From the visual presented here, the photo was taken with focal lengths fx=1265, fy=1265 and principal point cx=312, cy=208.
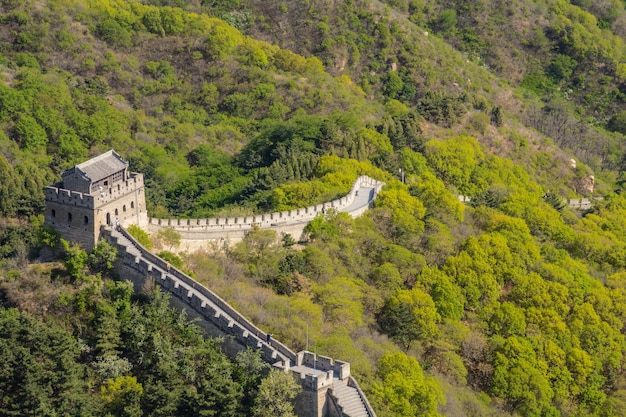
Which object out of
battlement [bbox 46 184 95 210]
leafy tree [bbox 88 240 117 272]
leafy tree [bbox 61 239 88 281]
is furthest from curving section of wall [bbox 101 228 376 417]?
battlement [bbox 46 184 95 210]

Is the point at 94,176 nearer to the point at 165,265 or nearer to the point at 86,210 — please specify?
the point at 86,210

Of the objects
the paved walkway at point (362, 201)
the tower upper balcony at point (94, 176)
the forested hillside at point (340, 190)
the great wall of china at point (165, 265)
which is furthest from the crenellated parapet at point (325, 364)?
the paved walkway at point (362, 201)

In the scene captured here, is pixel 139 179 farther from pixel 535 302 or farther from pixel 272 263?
pixel 535 302

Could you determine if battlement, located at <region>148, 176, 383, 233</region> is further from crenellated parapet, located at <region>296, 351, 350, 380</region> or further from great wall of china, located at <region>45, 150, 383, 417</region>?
crenellated parapet, located at <region>296, 351, 350, 380</region>

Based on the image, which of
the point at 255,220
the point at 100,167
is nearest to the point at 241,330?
the point at 100,167

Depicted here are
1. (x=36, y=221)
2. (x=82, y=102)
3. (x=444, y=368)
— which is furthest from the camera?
(x=82, y=102)

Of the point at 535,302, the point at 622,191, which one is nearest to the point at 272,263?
the point at 535,302

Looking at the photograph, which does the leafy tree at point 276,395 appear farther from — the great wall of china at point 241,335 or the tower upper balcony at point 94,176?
the tower upper balcony at point 94,176
